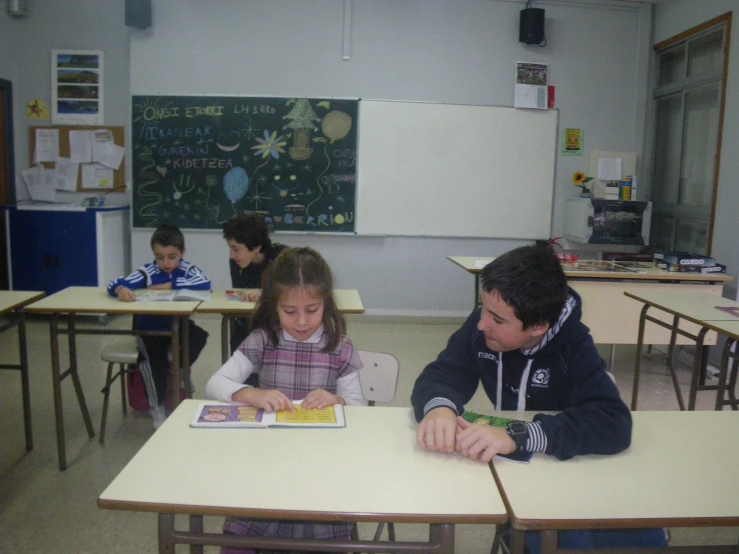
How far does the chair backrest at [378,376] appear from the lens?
2.03 meters

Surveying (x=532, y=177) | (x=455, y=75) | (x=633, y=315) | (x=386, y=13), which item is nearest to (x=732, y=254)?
(x=633, y=315)

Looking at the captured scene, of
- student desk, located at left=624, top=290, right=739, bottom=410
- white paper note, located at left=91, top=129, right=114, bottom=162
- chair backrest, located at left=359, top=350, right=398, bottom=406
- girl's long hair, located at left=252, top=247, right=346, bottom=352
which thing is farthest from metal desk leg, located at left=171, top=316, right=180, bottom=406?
white paper note, located at left=91, top=129, right=114, bottom=162

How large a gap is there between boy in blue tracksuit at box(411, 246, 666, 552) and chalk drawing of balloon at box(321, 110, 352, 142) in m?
4.12

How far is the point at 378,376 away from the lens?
80.9 inches

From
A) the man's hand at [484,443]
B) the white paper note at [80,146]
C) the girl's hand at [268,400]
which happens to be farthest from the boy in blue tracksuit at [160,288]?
the white paper note at [80,146]

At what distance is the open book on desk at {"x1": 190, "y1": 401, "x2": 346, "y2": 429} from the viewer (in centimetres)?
149

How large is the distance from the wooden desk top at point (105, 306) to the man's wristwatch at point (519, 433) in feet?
5.81

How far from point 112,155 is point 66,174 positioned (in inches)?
17.8

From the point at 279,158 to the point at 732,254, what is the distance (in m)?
3.64

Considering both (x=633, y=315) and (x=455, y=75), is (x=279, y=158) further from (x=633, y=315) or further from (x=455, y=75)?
(x=633, y=315)

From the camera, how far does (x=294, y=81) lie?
5586 millimetres

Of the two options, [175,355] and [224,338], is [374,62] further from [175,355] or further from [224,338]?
[175,355]

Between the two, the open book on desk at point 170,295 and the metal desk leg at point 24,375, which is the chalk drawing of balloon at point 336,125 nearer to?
the open book on desk at point 170,295

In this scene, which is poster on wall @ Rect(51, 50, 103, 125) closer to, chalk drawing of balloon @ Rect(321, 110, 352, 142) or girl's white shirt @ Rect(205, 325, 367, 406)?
chalk drawing of balloon @ Rect(321, 110, 352, 142)
